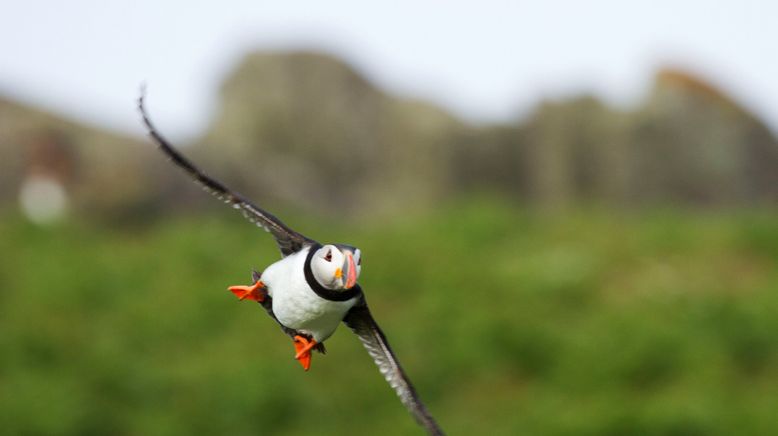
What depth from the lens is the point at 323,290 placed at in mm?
2824

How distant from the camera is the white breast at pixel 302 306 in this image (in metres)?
2.87

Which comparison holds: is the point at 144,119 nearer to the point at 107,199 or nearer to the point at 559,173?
the point at 107,199

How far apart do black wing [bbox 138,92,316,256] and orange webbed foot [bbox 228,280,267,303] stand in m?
0.13

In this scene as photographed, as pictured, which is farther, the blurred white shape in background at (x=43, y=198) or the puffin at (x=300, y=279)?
the blurred white shape in background at (x=43, y=198)

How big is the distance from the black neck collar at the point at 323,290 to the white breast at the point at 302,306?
0.01 meters

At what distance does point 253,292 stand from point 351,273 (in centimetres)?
53

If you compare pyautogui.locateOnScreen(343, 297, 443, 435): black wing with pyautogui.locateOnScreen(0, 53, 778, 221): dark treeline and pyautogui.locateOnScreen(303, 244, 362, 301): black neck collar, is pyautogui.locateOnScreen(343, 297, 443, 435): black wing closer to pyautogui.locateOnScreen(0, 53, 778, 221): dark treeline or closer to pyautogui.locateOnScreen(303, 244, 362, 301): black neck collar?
pyautogui.locateOnScreen(303, 244, 362, 301): black neck collar

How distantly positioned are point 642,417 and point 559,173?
31.9 feet

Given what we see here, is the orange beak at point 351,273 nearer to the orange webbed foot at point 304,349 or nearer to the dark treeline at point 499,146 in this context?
the orange webbed foot at point 304,349

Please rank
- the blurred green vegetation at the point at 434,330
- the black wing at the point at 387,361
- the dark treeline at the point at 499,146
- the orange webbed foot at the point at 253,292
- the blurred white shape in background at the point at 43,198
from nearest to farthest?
the orange webbed foot at the point at 253,292, the black wing at the point at 387,361, the blurred green vegetation at the point at 434,330, the blurred white shape in background at the point at 43,198, the dark treeline at the point at 499,146

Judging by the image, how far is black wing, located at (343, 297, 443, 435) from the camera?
128 inches

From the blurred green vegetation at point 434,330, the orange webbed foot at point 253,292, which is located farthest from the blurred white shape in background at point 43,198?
the orange webbed foot at point 253,292

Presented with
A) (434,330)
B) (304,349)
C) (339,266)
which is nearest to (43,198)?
(434,330)

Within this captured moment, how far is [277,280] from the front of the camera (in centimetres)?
303
